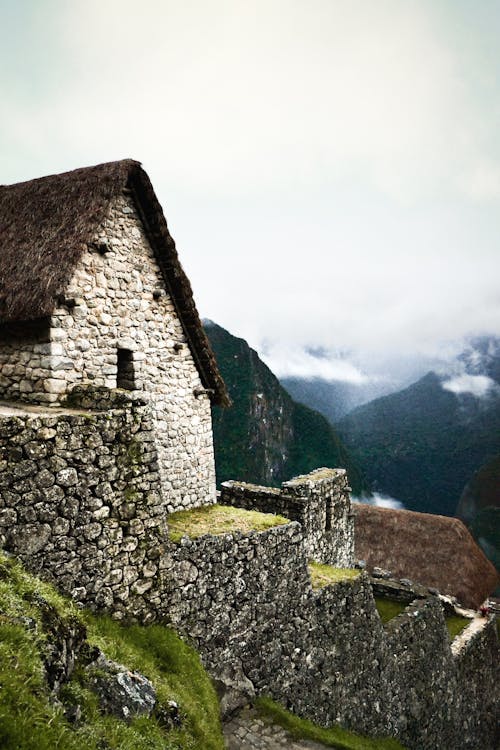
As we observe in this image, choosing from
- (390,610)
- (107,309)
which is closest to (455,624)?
(390,610)

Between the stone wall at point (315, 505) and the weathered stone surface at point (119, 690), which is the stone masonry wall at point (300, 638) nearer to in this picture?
the weathered stone surface at point (119, 690)

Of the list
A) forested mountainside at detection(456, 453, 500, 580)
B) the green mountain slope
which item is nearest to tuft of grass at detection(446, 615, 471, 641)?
the green mountain slope

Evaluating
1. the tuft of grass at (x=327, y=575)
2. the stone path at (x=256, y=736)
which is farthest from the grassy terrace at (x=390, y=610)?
the stone path at (x=256, y=736)

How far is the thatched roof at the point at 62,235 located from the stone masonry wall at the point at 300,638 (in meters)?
4.27

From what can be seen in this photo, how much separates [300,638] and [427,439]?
80.8m

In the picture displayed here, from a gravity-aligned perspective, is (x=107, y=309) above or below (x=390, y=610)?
above

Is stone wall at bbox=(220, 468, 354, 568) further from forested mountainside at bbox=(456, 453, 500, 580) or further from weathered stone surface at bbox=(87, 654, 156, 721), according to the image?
forested mountainside at bbox=(456, 453, 500, 580)

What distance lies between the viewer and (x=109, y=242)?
928 centimetres

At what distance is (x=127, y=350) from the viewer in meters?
9.73

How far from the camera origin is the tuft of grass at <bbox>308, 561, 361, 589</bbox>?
11648mm

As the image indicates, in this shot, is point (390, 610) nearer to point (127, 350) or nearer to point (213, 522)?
point (213, 522)

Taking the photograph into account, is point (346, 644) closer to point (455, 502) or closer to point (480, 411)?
point (455, 502)

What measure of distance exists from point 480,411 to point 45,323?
291 ft

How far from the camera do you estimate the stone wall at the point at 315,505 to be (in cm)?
1352
